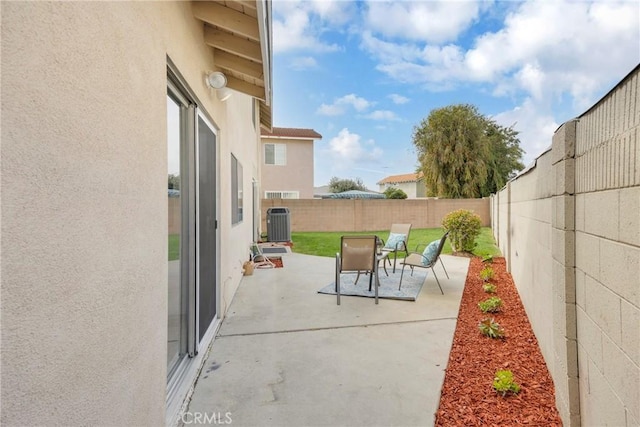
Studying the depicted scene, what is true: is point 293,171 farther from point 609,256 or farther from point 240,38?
point 609,256

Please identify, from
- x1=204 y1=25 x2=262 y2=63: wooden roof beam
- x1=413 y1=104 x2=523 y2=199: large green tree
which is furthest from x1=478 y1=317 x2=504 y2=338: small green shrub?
x1=413 y1=104 x2=523 y2=199: large green tree

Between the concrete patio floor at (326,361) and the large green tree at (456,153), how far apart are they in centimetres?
1842

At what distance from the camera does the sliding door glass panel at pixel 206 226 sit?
3.38 meters

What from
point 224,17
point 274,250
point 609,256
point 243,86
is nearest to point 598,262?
point 609,256

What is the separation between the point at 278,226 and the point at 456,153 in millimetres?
14726

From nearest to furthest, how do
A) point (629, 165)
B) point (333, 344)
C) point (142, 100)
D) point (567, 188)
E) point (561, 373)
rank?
1. point (629, 165)
2. point (142, 100)
3. point (567, 188)
4. point (561, 373)
5. point (333, 344)

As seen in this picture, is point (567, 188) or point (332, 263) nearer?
point (567, 188)

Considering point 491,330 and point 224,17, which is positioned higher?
point 224,17

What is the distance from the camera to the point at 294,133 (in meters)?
20.8

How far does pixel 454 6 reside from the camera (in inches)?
317

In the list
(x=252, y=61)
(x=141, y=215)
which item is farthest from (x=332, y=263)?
(x=141, y=215)

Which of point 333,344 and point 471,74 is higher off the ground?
point 471,74

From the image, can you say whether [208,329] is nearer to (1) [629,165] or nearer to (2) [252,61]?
(2) [252,61]

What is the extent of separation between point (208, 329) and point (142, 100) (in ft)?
9.23
